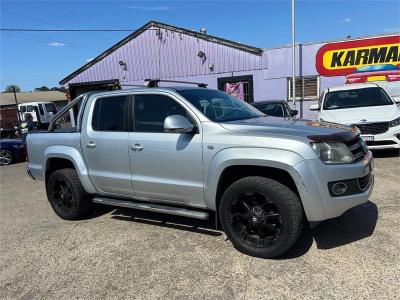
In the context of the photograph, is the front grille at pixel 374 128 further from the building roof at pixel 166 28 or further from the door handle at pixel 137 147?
the building roof at pixel 166 28

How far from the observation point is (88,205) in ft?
18.9

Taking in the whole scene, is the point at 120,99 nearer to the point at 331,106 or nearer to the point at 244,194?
the point at 244,194

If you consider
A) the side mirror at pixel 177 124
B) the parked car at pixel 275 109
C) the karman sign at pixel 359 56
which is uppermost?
the karman sign at pixel 359 56

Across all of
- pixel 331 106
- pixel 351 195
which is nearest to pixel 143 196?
pixel 351 195

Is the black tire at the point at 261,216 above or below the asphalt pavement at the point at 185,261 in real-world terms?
above

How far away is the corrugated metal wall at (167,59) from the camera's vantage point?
58.2 feet

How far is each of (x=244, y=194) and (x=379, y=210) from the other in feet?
7.44

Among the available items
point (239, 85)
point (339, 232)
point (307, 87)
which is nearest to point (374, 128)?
point (339, 232)

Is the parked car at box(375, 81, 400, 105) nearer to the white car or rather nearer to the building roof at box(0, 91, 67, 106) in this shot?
the white car

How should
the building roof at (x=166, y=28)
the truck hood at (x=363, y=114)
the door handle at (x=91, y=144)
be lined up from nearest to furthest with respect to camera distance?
the door handle at (x=91, y=144), the truck hood at (x=363, y=114), the building roof at (x=166, y=28)

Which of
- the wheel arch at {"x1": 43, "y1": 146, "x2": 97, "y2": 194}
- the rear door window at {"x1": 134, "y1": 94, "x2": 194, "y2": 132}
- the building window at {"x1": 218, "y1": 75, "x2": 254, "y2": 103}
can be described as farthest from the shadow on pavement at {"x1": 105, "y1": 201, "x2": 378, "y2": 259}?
the building window at {"x1": 218, "y1": 75, "x2": 254, "y2": 103}

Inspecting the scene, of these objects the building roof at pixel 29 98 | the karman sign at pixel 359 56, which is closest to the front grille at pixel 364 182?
the karman sign at pixel 359 56

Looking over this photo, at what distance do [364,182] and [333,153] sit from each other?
1.68ft

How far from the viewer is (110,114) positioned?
521 cm
